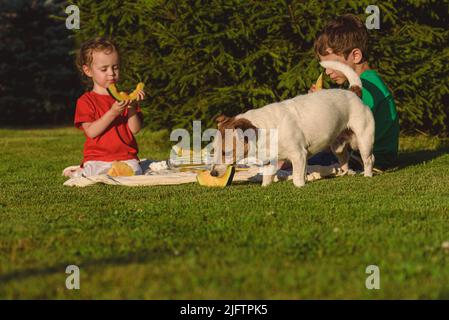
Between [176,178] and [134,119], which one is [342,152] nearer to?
[176,178]

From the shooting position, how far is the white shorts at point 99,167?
28.6ft

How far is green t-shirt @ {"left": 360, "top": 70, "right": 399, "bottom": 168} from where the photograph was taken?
8672 millimetres

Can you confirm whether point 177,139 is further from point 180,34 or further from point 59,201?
point 59,201

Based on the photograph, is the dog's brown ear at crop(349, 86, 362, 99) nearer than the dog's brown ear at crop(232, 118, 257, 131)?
No

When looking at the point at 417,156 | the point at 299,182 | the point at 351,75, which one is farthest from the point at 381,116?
the point at 417,156

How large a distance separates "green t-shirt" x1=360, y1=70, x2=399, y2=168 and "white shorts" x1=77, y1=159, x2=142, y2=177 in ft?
8.73

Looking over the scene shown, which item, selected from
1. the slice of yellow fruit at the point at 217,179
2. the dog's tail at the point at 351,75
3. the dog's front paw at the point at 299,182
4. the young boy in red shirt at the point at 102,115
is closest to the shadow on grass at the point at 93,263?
the slice of yellow fruit at the point at 217,179

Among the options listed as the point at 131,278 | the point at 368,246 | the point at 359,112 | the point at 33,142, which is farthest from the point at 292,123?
the point at 33,142

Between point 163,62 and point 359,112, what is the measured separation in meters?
4.81

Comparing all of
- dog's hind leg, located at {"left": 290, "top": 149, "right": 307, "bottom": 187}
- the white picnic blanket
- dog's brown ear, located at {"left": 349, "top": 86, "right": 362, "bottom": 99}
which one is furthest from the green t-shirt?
dog's hind leg, located at {"left": 290, "top": 149, "right": 307, "bottom": 187}

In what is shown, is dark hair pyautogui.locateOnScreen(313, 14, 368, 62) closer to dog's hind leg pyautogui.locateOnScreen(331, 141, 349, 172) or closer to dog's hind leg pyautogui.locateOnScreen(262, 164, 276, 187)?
dog's hind leg pyautogui.locateOnScreen(331, 141, 349, 172)

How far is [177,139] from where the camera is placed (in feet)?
41.0

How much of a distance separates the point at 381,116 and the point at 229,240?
4.63m

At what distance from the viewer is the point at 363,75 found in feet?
29.0
